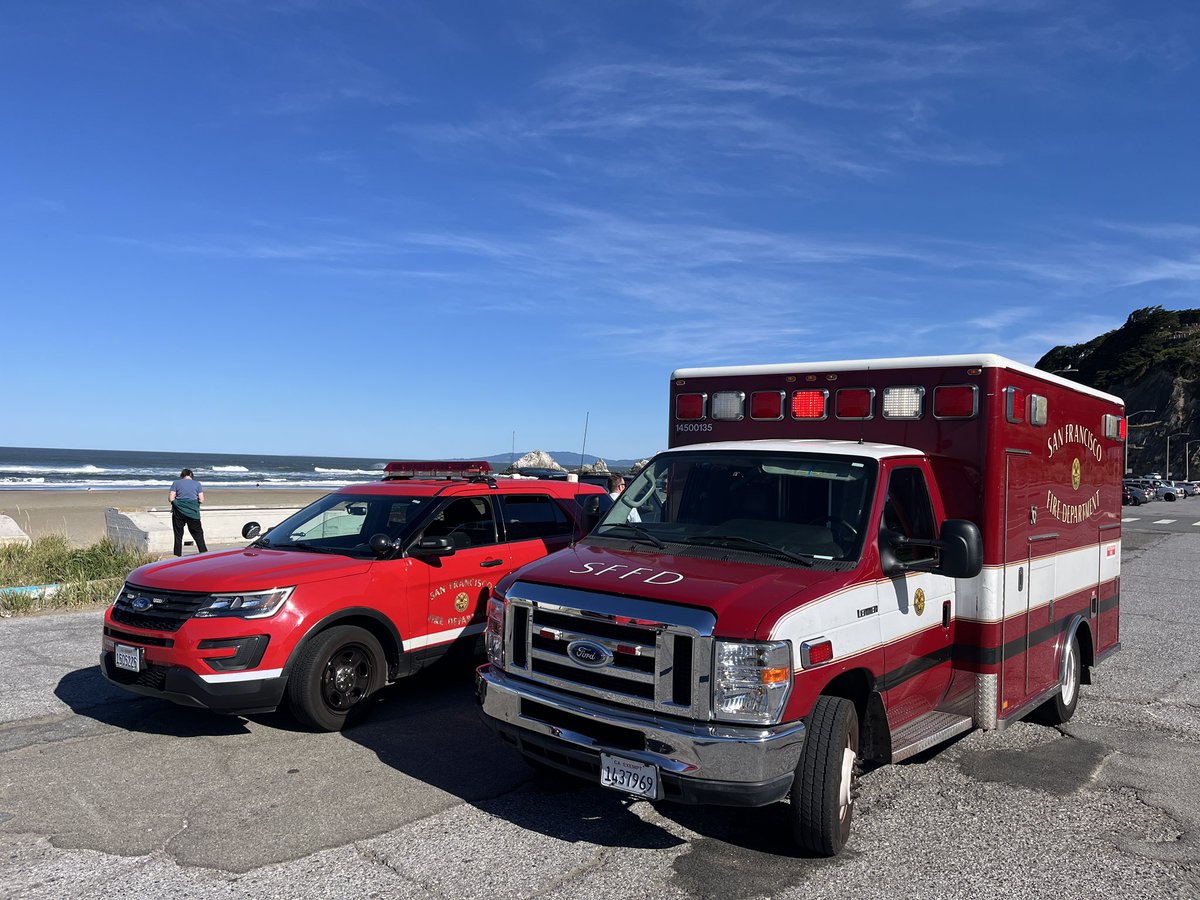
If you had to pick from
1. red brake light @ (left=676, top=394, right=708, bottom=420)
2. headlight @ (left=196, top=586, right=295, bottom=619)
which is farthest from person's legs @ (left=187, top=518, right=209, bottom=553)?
red brake light @ (left=676, top=394, right=708, bottom=420)

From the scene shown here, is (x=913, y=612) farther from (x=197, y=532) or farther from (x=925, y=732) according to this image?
(x=197, y=532)

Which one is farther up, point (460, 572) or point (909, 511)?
point (909, 511)

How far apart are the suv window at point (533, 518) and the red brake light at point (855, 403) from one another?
3070mm

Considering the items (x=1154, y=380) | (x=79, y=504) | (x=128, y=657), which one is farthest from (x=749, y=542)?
(x=1154, y=380)

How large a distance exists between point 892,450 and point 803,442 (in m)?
0.63

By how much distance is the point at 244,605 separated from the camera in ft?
19.5

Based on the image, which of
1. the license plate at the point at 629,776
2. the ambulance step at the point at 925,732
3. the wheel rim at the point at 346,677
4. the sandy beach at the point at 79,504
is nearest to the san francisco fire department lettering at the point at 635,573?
the license plate at the point at 629,776

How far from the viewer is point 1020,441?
5918 mm

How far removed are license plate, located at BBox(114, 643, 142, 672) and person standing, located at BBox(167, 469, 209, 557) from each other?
31.2 feet

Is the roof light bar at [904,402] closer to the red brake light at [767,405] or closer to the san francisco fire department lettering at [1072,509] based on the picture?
the red brake light at [767,405]

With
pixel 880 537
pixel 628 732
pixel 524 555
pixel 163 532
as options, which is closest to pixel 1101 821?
pixel 880 537

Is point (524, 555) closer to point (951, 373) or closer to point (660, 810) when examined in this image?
point (660, 810)

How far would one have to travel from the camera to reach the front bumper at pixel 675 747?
13.0ft

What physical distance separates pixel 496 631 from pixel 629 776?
3.82 ft
